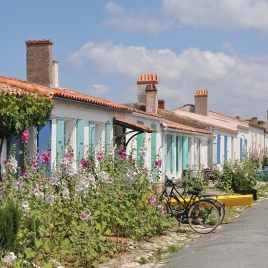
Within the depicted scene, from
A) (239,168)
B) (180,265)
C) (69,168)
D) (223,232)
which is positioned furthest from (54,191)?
(239,168)

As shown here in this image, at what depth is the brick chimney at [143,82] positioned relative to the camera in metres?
28.1

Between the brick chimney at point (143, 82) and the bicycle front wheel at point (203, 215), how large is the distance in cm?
1505

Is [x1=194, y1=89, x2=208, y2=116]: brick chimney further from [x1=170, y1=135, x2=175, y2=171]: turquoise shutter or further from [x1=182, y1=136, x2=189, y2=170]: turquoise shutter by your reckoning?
[x1=170, y1=135, x2=175, y2=171]: turquoise shutter

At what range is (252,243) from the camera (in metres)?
11.0

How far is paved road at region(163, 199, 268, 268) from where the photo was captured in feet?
29.7

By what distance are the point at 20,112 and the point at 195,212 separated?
422cm

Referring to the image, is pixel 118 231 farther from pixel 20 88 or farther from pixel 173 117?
pixel 173 117

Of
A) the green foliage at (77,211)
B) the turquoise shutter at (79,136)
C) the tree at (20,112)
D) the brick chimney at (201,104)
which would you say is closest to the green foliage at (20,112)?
the tree at (20,112)

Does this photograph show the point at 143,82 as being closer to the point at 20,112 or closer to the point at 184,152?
the point at 184,152

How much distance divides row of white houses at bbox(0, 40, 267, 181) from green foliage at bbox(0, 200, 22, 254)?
122 inches

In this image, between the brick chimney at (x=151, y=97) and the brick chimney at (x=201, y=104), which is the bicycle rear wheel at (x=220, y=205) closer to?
the brick chimney at (x=151, y=97)

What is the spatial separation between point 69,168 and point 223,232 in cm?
428

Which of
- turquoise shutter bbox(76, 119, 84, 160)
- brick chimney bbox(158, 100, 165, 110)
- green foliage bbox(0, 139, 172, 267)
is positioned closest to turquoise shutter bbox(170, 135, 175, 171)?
brick chimney bbox(158, 100, 165, 110)

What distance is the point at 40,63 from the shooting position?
1900cm
